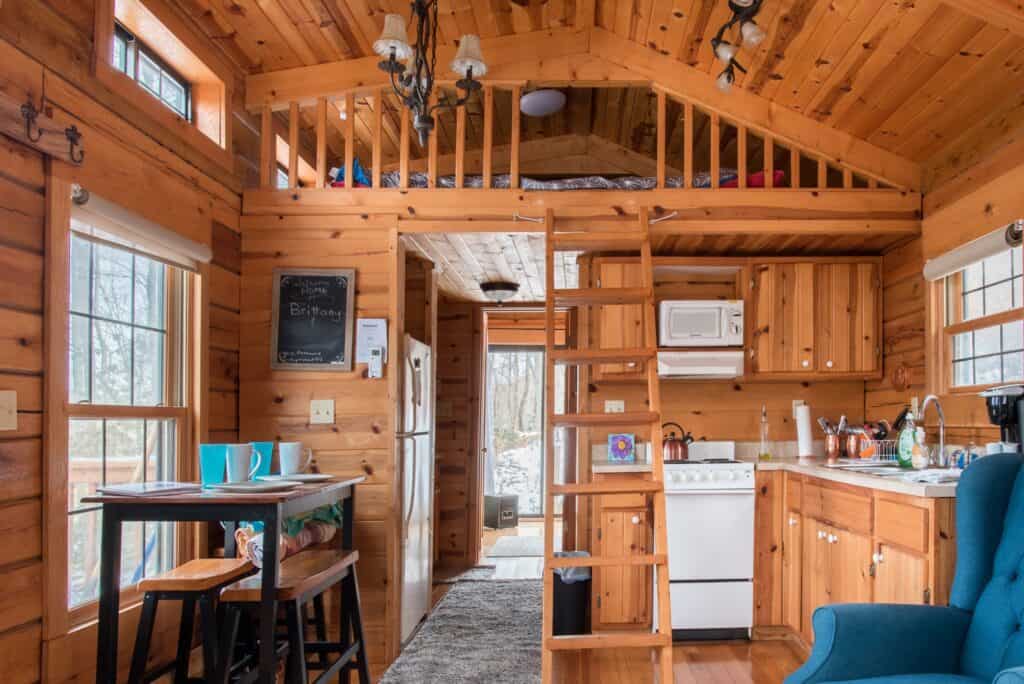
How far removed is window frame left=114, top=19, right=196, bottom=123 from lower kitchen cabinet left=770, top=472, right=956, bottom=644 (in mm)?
3242

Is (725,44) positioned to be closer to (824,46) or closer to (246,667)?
(824,46)

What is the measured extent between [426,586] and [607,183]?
2569 mm

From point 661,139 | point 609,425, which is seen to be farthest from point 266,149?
point 609,425

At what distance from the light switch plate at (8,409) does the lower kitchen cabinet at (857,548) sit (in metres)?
2.86

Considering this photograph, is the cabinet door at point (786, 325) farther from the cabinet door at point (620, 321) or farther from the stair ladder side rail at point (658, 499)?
the stair ladder side rail at point (658, 499)

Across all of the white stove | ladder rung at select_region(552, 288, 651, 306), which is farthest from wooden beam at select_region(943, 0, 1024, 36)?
the white stove

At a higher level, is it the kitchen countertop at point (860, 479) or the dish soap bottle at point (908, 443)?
the dish soap bottle at point (908, 443)

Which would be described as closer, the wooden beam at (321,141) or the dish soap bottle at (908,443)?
the dish soap bottle at (908,443)

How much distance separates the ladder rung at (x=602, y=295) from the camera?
3459 mm

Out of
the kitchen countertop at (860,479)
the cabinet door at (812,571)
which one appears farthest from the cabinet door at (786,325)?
the cabinet door at (812,571)

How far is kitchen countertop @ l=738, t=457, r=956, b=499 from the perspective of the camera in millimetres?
2623

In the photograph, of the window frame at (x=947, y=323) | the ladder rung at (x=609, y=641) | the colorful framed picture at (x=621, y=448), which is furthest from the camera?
the colorful framed picture at (x=621, y=448)

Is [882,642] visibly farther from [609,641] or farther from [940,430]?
[940,430]

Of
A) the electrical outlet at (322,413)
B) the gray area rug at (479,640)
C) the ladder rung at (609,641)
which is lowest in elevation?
the gray area rug at (479,640)
